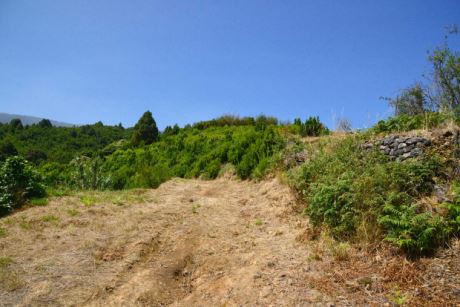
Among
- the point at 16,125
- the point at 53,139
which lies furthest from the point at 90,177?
the point at 16,125

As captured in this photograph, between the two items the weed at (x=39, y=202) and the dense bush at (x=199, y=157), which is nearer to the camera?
the weed at (x=39, y=202)

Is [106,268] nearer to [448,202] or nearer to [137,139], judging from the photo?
[448,202]

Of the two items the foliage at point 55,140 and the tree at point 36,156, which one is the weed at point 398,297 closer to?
the foliage at point 55,140

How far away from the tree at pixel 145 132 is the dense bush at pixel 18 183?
14.1 m

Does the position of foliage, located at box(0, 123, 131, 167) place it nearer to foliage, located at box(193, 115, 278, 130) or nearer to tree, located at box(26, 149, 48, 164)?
tree, located at box(26, 149, 48, 164)

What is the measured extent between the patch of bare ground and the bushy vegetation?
0.90ft

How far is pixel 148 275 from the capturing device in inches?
188

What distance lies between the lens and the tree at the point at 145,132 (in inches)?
921

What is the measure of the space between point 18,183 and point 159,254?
16.8 ft

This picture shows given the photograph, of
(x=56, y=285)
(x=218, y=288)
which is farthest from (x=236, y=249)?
(x=56, y=285)

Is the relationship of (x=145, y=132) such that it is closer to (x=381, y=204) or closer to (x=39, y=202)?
(x=39, y=202)

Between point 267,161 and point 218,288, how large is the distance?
245 inches

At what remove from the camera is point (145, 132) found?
23750 millimetres

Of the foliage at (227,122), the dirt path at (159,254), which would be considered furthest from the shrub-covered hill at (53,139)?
the dirt path at (159,254)
